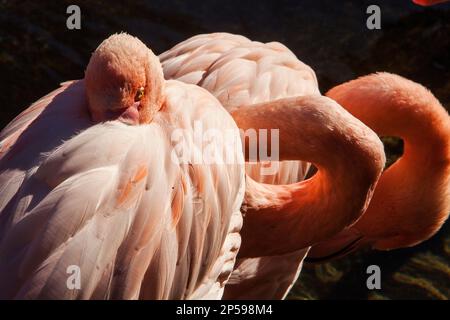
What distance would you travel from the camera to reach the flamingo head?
266cm

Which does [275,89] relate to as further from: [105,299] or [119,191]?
[105,299]

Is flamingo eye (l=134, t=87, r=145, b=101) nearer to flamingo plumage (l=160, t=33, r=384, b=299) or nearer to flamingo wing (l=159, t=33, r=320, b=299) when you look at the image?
flamingo plumage (l=160, t=33, r=384, b=299)

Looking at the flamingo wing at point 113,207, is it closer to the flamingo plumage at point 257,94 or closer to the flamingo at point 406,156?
the flamingo plumage at point 257,94

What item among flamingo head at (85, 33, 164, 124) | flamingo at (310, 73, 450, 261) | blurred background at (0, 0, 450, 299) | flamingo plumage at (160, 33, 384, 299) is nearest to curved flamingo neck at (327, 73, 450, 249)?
flamingo at (310, 73, 450, 261)

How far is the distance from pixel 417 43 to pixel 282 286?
265 centimetres

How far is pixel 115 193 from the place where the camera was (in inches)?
103

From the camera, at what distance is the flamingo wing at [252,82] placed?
3.64 m

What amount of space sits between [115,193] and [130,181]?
0.24ft

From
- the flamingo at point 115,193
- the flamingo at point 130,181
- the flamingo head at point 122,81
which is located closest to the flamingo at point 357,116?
the flamingo at point 130,181

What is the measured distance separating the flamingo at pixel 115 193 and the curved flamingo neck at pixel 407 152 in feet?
3.30

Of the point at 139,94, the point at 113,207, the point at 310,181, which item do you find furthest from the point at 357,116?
the point at 113,207

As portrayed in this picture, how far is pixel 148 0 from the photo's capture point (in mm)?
6070

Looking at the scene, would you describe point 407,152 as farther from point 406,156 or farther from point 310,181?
point 310,181
